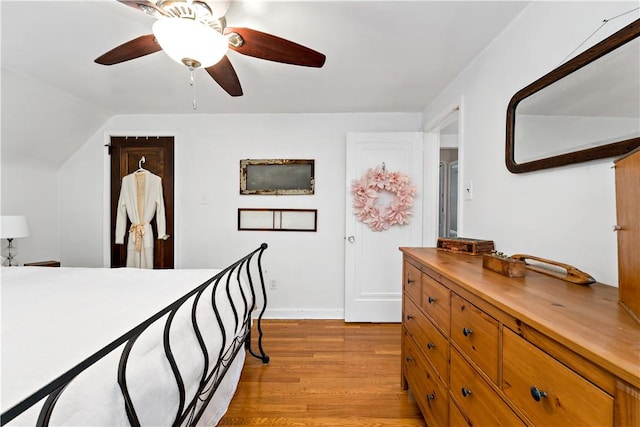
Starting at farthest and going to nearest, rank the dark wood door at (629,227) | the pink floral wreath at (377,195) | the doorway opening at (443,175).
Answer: the pink floral wreath at (377,195) → the doorway opening at (443,175) → the dark wood door at (629,227)

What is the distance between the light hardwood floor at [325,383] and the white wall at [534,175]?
120cm

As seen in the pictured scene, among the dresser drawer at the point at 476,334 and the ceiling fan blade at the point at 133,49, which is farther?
the ceiling fan blade at the point at 133,49

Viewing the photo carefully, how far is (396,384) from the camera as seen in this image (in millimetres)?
1955

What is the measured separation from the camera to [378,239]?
3.02 metres

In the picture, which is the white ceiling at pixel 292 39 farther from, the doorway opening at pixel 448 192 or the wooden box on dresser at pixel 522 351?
the doorway opening at pixel 448 192

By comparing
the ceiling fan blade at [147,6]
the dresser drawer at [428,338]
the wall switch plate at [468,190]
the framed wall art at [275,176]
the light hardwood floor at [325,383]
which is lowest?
the light hardwood floor at [325,383]

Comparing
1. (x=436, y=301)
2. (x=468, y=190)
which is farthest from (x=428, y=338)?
(x=468, y=190)

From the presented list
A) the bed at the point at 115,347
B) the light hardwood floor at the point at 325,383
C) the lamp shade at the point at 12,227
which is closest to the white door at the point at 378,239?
the light hardwood floor at the point at 325,383

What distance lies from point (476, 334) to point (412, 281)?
2.35 feet

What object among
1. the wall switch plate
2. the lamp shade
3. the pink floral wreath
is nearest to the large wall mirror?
the wall switch plate

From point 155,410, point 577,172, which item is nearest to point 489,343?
point 577,172

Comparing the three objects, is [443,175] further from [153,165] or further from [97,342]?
[97,342]

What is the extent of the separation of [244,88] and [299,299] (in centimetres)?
224

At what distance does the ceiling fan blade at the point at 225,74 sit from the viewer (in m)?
1.54
